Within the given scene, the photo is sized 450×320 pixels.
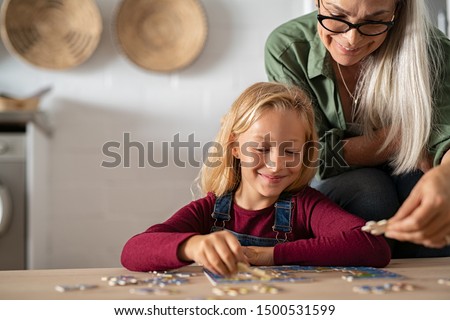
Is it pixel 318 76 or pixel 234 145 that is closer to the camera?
pixel 234 145

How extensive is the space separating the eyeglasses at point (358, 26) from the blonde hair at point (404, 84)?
3.6 inches

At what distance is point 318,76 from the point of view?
1.70 m

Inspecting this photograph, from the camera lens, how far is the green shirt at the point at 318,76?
5.45ft

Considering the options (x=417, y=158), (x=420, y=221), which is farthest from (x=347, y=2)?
(x=420, y=221)

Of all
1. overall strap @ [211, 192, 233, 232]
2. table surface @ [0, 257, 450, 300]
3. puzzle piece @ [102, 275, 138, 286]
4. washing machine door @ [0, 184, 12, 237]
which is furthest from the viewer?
washing machine door @ [0, 184, 12, 237]

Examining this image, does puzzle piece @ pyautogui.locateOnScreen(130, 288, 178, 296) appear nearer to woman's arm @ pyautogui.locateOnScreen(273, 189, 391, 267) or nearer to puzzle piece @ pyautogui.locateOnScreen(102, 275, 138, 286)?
puzzle piece @ pyautogui.locateOnScreen(102, 275, 138, 286)

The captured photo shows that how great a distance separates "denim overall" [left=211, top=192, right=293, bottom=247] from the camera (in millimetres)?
1436

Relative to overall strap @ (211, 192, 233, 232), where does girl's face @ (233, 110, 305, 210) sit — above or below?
above

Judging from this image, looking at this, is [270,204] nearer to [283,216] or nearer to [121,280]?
[283,216]

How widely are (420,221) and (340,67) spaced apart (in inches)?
33.3

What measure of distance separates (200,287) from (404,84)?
0.90m

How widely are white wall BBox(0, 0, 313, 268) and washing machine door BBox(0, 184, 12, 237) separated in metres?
0.47

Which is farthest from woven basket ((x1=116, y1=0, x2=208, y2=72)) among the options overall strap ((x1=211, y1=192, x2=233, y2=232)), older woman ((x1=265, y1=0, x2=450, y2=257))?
overall strap ((x1=211, y1=192, x2=233, y2=232))

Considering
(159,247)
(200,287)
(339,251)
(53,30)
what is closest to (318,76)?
(339,251)
